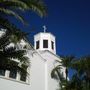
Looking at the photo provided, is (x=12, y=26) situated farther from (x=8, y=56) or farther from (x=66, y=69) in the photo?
(x=66, y=69)

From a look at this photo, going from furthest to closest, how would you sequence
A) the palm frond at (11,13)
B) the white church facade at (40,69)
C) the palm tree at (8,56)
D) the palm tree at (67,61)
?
the palm tree at (67,61)
the white church facade at (40,69)
the palm tree at (8,56)
the palm frond at (11,13)

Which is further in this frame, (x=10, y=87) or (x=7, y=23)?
(x=10, y=87)

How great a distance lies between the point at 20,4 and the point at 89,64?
20.0 metres

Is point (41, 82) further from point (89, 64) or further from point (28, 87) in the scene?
point (89, 64)

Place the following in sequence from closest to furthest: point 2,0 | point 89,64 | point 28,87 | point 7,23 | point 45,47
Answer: point 2,0 < point 7,23 < point 28,87 < point 89,64 < point 45,47

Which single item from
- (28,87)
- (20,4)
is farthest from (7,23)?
(28,87)

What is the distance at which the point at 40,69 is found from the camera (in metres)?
27.1

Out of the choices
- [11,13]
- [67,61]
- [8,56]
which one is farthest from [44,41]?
[11,13]

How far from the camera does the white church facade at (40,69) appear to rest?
21.8m

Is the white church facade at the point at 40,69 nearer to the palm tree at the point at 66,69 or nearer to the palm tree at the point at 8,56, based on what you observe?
the palm tree at the point at 66,69

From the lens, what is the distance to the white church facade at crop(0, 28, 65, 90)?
21.8m

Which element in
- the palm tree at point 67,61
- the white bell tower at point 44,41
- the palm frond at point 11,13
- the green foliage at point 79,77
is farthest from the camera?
the white bell tower at point 44,41

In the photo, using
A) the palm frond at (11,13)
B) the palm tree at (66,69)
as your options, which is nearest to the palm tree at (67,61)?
the palm tree at (66,69)

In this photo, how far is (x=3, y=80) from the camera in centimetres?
2097
